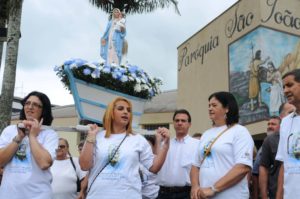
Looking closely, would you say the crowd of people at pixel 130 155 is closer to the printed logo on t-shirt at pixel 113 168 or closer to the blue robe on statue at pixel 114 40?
the printed logo on t-shirt at pixel 113 168

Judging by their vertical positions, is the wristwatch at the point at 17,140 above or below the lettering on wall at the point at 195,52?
below

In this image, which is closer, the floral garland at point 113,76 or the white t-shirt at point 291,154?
the white t-shirt at point 291,154

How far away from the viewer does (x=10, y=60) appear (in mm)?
8180

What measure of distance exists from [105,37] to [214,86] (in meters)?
7.21

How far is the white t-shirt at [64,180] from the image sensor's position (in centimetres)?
530

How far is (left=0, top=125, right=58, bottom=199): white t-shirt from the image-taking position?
11.2ft

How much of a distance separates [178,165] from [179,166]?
0.02m

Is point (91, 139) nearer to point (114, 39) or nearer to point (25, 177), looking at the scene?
point (25, 177)

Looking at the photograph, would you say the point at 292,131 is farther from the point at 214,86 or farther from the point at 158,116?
the point at 158,116

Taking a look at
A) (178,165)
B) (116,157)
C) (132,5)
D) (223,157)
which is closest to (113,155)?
(116,157)

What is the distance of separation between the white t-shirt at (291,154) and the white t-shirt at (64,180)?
284 centimetres

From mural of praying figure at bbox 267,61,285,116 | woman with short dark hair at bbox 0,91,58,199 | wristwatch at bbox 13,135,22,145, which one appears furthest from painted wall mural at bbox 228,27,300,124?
wristwatch at bbox 13,135,22,145

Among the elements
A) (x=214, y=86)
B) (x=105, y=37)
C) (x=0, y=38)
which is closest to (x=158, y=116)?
(x=214, y=86)

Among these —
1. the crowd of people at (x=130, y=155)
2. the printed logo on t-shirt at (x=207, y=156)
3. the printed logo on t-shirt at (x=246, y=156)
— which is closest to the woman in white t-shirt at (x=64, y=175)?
the crowd of people at (x=130, y=155)
